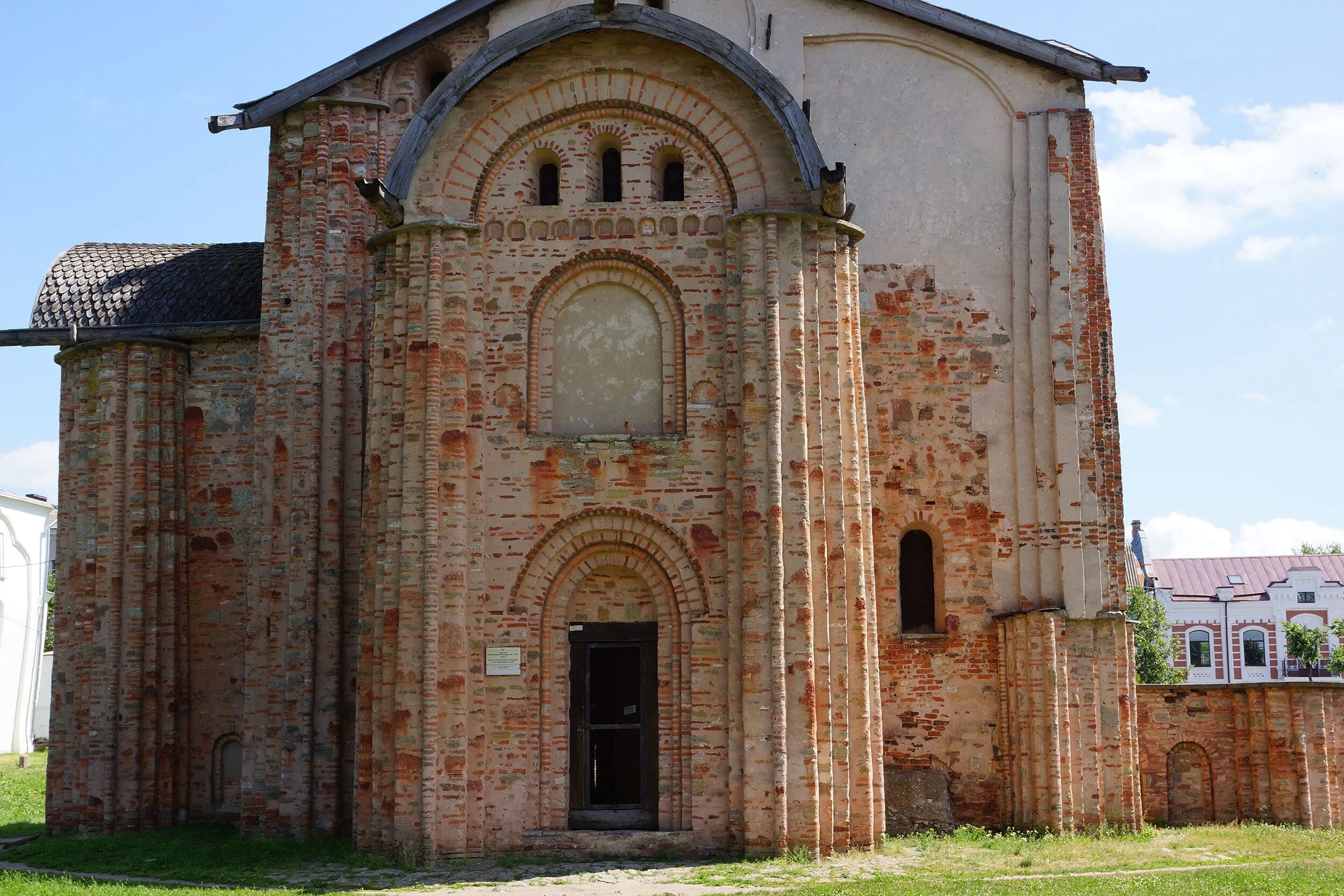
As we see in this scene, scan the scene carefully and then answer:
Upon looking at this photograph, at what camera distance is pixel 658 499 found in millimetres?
14336

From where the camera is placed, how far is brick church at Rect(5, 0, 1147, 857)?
14.0 meters

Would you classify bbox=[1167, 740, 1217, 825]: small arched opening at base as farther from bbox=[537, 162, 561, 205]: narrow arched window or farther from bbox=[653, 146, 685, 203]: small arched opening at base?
bbox=[537, 162, 561, 205]: narrow arched window

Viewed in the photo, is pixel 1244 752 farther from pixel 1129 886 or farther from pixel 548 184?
pixel 548 184

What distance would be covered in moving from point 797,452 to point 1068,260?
203 inches

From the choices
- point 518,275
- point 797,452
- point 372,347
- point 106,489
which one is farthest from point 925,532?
point 106,489

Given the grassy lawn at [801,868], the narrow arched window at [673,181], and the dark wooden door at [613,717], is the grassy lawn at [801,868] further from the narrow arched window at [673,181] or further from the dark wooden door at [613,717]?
the narrow arched window at [673,181]

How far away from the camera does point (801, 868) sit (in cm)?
1304

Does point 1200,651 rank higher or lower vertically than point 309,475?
lower

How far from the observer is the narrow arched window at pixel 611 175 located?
1541cm

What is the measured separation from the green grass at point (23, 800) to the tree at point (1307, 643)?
41.5 m

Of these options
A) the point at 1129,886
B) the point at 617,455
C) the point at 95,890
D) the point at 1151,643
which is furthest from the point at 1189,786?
the point at 1151,643

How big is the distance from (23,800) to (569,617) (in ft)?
40.4

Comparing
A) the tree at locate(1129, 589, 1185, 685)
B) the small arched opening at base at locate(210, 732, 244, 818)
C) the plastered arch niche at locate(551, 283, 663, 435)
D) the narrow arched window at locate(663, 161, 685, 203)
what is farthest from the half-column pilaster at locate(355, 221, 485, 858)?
the tree at locate(1129, 589, 1185, 685)

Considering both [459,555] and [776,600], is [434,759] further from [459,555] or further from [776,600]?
[776,600]
